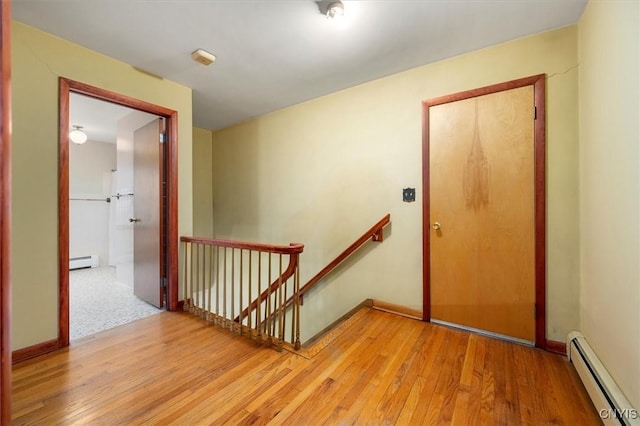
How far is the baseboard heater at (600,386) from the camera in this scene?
3.73 feet

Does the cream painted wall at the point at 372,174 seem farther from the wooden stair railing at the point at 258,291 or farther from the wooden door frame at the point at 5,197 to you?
the wooden door frame at the point at 5,197

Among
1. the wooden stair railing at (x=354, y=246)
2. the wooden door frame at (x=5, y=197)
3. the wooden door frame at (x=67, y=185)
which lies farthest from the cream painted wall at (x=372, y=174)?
the wooden door frame at (x=5, y=197)

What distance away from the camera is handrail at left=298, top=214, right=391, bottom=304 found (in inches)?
99.7

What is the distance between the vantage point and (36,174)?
192cm

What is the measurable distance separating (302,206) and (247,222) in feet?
3.42

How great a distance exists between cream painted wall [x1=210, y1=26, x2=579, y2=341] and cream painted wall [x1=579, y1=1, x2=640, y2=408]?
110mm

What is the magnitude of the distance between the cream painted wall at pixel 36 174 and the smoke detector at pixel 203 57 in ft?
2.72

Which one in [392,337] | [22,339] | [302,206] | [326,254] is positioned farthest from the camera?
[302,206]

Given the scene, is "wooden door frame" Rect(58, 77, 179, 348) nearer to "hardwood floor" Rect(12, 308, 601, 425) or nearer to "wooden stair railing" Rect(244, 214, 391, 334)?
"hardwood floor" Rect(12, 308, 601, 425)

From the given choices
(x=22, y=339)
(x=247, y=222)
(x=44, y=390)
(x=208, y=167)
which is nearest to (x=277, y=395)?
(x=44, y=390)

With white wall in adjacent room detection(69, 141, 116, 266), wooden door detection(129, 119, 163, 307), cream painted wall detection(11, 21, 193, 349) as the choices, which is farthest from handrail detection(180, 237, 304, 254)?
white wall in adjacent room detection(69, 141, 116, 266)

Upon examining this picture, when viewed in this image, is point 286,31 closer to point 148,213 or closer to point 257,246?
point 257,246

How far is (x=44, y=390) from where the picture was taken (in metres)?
1.53

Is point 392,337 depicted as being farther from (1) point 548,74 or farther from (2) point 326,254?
(1) point 548,74
